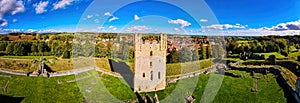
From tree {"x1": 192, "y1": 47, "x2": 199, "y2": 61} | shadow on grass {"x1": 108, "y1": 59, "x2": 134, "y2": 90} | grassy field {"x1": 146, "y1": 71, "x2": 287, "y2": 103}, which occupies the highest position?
tree {"x1": 192, "y1": 47, "x2": 199, "y2": 61}

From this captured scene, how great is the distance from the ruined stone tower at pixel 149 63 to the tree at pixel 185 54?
1.14m

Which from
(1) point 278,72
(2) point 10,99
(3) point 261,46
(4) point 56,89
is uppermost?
(3) point 261,46

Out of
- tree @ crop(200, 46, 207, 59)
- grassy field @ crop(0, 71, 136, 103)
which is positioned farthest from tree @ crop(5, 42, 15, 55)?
tree @ crop(200, 46, 207, 59)

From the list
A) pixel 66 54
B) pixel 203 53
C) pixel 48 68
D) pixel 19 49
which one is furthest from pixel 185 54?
pixel 19 49

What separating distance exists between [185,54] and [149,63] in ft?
5.98

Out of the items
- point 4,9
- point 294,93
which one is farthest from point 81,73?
point 294,93

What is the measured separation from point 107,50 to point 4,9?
3.52 meters

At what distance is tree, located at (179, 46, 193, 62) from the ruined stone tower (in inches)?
44.9

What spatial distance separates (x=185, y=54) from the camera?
35.4 ft

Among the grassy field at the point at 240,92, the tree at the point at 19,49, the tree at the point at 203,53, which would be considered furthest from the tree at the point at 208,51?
the tree at the point at 19,49

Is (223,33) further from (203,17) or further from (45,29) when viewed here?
(45,29)

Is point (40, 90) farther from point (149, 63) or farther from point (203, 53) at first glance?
point (203, 53)

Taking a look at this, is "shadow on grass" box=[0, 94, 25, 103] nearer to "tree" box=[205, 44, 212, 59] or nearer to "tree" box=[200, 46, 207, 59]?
"tree" box=[200, 46, 207, 59]

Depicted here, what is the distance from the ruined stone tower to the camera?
9445mm
